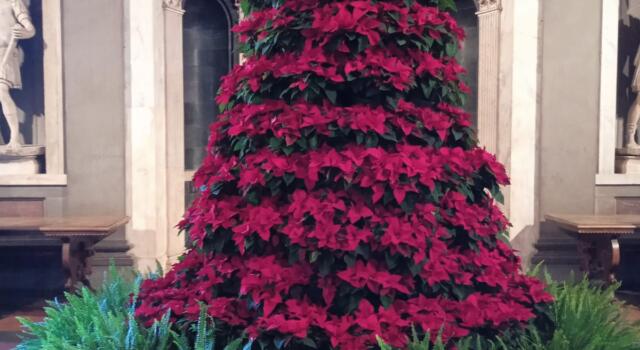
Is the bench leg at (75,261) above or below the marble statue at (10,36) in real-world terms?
below

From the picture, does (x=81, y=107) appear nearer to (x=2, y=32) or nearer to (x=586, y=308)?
(x=2, y=32)

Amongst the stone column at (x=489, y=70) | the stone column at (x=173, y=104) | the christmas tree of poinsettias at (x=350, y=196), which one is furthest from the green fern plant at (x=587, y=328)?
the stone column at (x=173, y=104)

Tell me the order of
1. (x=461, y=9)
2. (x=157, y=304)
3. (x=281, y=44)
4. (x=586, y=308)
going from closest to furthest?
(x=281, y=44) → (x=157, y=304) → (x=586, y=308) → (x=461, y=9)

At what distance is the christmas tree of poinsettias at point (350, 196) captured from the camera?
6.70 ft

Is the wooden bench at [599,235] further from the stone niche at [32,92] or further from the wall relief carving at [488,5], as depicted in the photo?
the stone niche at [32,92]

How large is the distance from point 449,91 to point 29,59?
537cm

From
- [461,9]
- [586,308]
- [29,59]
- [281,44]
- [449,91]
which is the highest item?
[461,9]

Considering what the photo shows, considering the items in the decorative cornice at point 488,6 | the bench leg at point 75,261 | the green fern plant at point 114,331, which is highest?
the decorative cornice at point 488,6

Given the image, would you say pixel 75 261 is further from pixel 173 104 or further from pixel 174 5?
pixel 174 5

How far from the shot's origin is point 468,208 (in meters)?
2.27

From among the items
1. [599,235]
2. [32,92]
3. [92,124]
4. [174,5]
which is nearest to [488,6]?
[599,235]

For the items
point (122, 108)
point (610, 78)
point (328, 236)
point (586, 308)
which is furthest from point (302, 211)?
point (610, 78)

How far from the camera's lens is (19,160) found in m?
5.71

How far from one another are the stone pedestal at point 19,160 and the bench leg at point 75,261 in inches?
45.4
